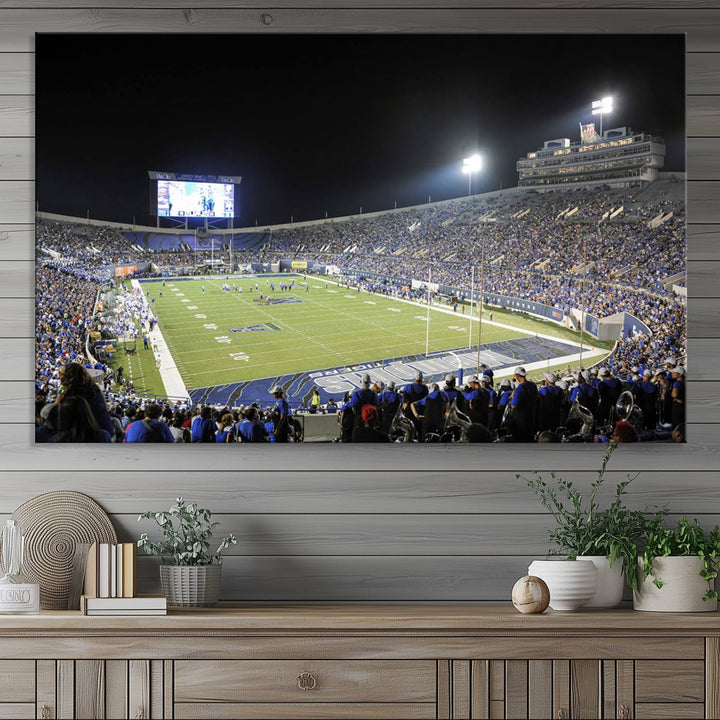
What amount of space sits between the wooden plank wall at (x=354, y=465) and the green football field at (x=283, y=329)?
0.26 meters

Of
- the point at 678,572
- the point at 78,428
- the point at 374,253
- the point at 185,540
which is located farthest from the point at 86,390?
the point at 678,572

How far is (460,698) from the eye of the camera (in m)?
2.43

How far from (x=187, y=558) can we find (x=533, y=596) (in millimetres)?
985

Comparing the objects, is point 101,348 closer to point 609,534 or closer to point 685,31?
point 609,534

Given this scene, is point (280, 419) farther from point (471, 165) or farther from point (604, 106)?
point (604, 106)

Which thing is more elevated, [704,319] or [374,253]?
[374,253]

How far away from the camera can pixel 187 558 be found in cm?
268

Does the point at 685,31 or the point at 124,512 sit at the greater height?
the point at 685,31

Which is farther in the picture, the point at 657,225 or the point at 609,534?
the point at 657,225

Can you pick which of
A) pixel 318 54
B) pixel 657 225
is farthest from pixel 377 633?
pixel 318 54

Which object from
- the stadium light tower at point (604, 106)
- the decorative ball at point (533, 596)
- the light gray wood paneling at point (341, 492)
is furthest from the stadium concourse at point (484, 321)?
the decorative ball at point (533, 596)

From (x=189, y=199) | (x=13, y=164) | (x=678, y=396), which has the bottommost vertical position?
(x=678, y=396)

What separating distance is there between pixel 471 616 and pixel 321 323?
102cm

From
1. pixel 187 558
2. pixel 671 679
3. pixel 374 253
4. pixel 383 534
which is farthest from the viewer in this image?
pixel 374 253
